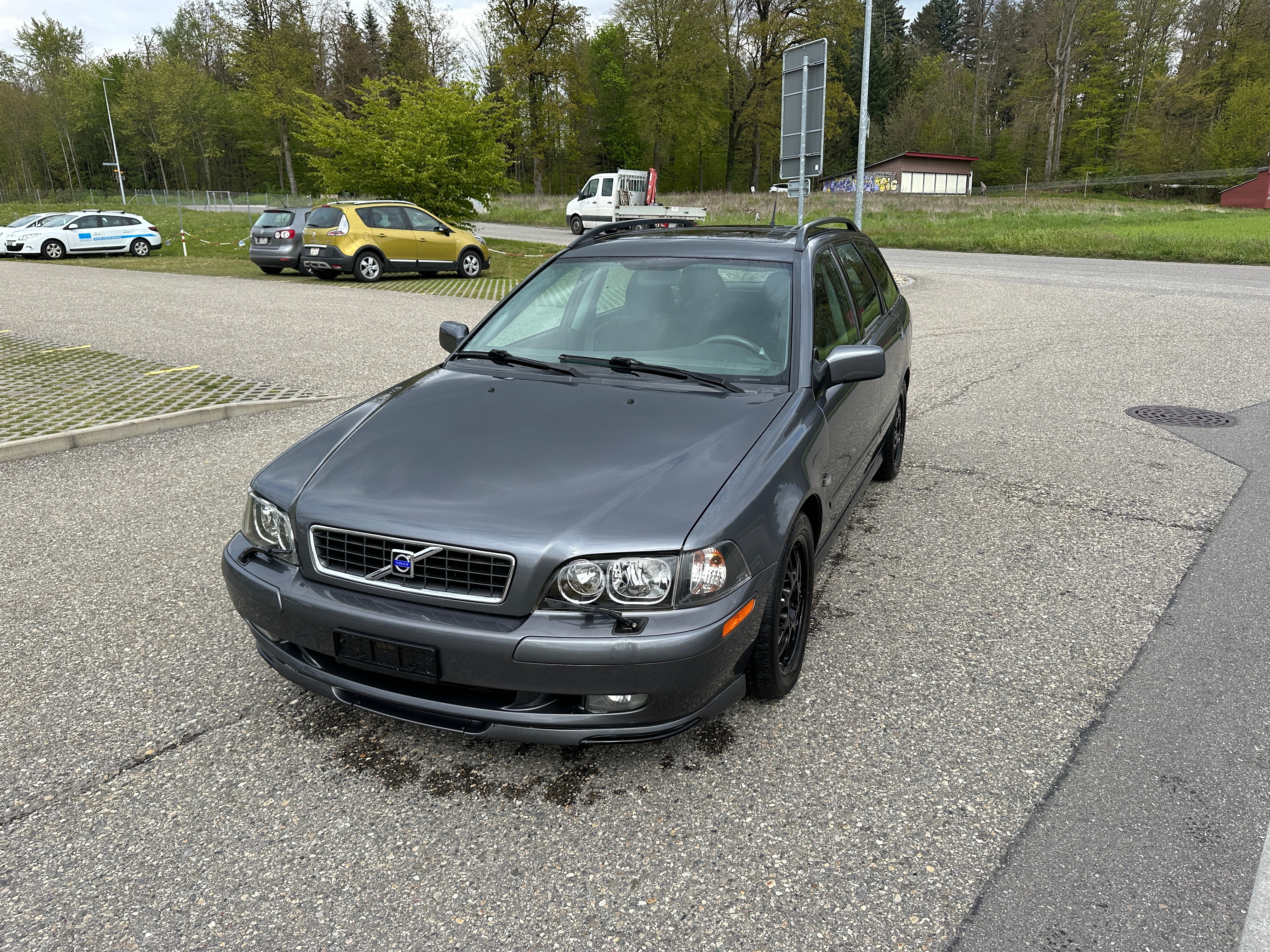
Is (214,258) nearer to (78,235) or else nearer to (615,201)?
(78,235)

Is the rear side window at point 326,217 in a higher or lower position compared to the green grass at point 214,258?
higher

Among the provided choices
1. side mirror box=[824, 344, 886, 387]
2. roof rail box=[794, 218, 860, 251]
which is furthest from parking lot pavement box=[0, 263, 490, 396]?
side mirror box=[824, 344, 886, 387]

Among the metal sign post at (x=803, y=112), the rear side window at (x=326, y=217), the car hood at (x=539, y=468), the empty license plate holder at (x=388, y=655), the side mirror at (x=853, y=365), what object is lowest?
the empty license plate holder at (x=388, y=655)

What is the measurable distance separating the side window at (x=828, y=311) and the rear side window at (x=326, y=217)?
1589cm

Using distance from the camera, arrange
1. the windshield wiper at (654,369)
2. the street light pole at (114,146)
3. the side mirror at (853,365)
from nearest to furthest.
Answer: the windshield wiper at (654,369) < the side mirror at (853,365) < the street light pole at (114,146)

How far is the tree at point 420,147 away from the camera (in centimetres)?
2248

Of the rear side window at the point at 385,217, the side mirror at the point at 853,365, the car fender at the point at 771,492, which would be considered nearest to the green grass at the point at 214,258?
the rear side window at the point at 385,217

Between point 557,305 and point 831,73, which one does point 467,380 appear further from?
point 831,73

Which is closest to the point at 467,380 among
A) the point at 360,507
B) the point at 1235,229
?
the point at 360,507

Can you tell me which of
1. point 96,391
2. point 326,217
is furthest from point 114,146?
point 96,391

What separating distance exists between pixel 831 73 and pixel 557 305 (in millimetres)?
70082

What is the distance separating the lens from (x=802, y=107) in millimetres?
12477

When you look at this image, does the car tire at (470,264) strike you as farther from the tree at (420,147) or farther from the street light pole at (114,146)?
the street light pole at (114,146)

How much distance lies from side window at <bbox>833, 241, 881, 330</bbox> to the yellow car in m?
15.1
